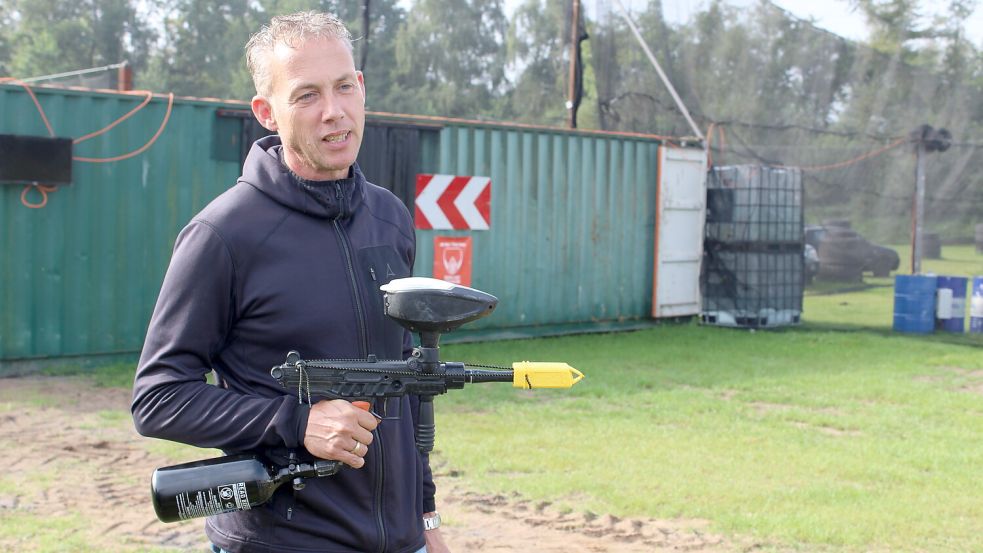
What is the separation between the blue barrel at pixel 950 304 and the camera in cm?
1483

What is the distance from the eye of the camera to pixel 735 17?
53.6ft

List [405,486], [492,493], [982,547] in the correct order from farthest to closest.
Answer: [492,493]
[982,547]
[405,486]

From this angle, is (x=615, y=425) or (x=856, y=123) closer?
(x=615, y=425)

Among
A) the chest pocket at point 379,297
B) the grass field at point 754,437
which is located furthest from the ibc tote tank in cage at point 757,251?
the chest pocket at point 379,297

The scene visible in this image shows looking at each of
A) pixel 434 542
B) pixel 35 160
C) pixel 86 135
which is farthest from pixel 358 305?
pixel 86 135

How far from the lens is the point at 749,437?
8.33 metres

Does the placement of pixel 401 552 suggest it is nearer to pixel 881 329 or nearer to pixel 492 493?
pixel 492 493

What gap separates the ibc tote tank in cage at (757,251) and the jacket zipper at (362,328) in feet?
42.2

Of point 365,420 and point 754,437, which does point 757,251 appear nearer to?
point 754,437

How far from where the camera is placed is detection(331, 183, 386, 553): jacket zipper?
252 centimetres

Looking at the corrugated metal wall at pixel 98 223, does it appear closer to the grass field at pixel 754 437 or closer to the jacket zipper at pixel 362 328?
the grass field at pixel 754 437

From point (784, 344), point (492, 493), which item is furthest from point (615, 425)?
point (784, 344)

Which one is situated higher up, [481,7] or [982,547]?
[481,7]

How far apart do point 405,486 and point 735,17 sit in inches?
586
